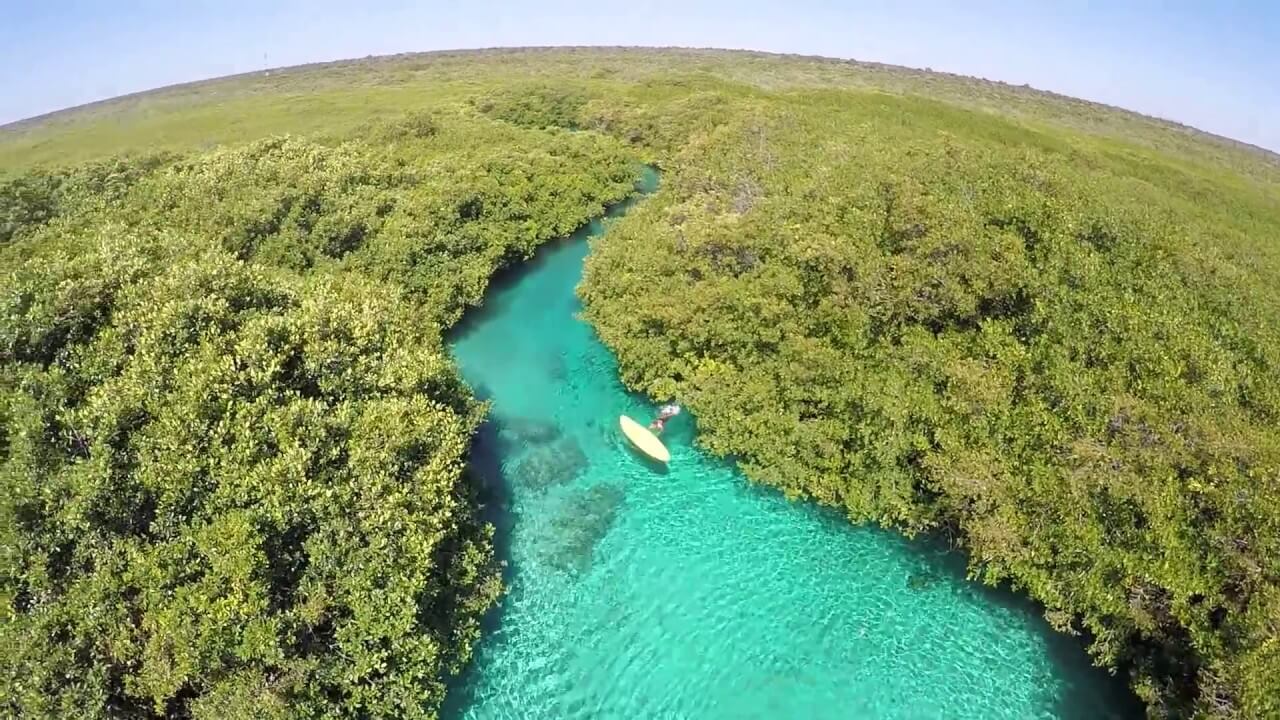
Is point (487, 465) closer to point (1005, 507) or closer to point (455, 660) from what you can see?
point (455, 660)

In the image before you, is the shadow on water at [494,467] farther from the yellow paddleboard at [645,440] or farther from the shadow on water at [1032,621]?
the shadow on water at [1032,621]

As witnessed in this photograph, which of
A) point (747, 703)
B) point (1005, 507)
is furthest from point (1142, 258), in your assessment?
point (747, 703)

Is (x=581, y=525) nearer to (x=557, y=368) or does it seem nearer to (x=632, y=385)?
(x=632, y=385)

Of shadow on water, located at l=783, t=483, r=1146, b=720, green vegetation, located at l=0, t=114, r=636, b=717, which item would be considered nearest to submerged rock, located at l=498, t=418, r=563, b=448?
green vegetation, located at l=0, t=114, r=636, b=717

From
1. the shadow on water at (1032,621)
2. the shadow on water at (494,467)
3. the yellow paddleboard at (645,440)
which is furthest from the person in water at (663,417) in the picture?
the shadow on water at (1032,621)

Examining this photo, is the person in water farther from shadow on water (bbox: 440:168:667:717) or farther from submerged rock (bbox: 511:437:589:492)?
submerged rock (bbox: 511:437:589:492)

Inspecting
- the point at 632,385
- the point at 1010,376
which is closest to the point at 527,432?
the point at 632,385

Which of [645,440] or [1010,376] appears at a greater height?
[1010,376]
